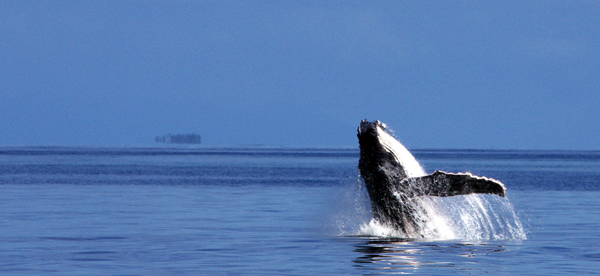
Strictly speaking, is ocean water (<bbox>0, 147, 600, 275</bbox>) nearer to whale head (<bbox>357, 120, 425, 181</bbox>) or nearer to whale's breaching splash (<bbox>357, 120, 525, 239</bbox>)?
whale's breaching splash (<bbox>357, 120, 525, 239</bbox>)

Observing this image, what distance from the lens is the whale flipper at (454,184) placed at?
14742 mm

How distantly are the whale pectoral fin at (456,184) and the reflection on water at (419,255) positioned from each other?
1.12 m

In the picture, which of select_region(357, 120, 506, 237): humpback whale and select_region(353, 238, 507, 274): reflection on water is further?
select_region(357, 120, 506, 237): humpback whale


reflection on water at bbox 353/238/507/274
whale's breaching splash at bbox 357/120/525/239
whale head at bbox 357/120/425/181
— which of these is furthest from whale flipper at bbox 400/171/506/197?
reflection on water at bbox 353/238/507/274

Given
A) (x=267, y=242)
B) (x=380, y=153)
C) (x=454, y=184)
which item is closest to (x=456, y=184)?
(x=454, y=184)

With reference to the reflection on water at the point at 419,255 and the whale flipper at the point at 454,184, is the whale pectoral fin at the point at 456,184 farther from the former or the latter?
the reflection on water at the point at 419,255

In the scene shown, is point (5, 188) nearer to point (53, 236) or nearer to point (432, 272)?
point (53, 236)

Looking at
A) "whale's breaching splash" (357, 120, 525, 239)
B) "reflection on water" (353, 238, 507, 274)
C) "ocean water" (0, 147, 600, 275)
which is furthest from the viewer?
"whale's breaching splash" (357, 120, 525, 239)

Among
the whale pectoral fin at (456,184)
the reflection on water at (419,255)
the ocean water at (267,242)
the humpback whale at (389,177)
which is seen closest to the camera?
the reflection on water at (419,255)

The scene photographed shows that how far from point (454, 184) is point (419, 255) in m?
1.51

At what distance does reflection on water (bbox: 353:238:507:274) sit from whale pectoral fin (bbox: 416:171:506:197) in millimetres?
1123

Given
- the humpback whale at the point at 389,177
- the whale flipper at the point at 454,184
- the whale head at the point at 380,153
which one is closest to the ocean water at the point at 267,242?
the humpback whale at the point at 389,177

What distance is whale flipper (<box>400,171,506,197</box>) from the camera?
14.7 meters

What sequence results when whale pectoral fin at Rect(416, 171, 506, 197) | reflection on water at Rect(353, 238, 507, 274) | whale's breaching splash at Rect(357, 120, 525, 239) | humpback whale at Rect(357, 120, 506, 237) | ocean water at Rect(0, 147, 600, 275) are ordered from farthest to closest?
1. humpback whale at Rect(357, 120, 506, 237)
2. whale's breaching splash at Rect(357, 120, 525, 239)
3. whale pectoral fin at Rect(416, 171, 506, 197)
4. ocean water at Rect(0, 147, 600, 275)
5. reflection on water at Rect(353, 238, 507, 274)
